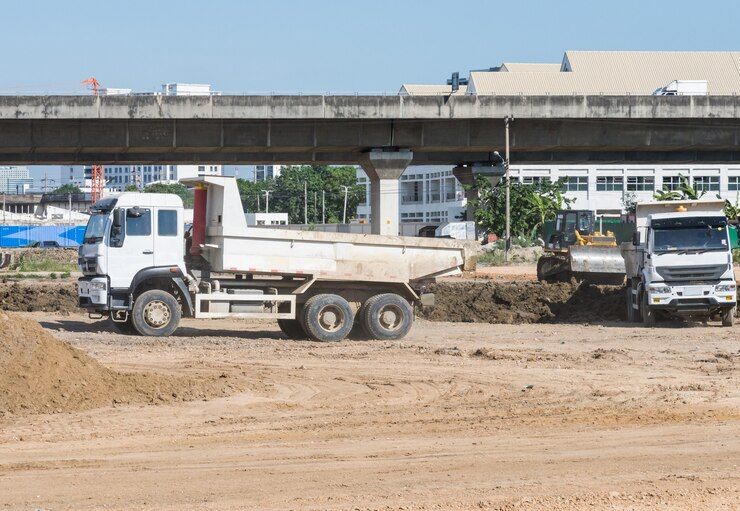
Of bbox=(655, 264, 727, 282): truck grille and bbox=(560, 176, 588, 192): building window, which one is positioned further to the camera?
bbox=(560, 176, 588, 192): building window

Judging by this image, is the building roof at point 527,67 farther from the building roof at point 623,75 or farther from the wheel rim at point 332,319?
the wheel rim at point 332,319

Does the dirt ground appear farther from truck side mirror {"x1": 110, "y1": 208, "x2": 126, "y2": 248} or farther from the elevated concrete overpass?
the elevated concrete overpass

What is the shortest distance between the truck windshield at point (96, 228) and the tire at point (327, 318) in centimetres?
414

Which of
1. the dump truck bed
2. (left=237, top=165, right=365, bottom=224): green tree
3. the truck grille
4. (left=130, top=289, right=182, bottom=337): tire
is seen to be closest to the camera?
the dump truck bed

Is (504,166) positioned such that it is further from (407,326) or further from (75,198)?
(75,198)

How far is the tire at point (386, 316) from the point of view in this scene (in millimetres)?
22703

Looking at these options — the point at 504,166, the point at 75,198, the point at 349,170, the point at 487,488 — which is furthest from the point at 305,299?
the point at 75,198

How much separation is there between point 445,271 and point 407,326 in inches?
51.8

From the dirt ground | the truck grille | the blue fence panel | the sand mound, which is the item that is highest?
the blue fence panel

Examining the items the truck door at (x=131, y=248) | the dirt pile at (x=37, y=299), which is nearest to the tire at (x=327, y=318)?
the truck door at (x=131, y=248)

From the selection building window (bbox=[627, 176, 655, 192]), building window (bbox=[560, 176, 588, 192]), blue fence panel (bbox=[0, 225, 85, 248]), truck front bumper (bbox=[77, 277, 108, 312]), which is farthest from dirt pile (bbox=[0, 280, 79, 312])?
building window (bbox=[627, 176, 655, 192])

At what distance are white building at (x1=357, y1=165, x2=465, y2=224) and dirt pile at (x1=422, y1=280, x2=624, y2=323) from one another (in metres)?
86.0

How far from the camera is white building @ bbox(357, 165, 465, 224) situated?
400 ft

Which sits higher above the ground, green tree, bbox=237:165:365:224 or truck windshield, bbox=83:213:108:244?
green tree, bbox=237:165:365:224
